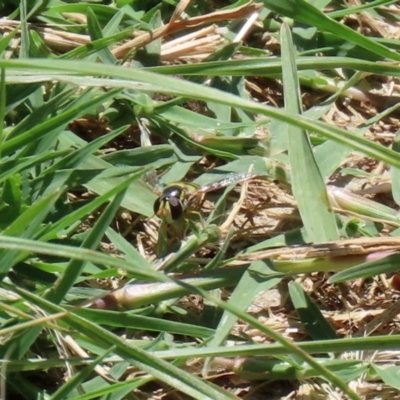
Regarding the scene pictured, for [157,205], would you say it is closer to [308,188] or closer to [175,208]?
[175,208]

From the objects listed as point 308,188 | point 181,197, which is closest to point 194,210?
point 181,197

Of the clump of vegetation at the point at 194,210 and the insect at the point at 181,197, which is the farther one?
the insect at the point at 181,197

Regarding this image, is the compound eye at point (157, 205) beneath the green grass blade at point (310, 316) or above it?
above

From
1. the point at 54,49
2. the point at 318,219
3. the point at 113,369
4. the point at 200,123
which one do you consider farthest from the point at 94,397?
the point at 54,49

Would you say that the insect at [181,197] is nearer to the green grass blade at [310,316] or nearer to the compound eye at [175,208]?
the compound eye at [175,208]

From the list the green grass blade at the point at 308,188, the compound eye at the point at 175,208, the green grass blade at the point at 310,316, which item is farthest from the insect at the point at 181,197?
the green grass blade at the point at 310,316

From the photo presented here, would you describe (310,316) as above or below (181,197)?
below

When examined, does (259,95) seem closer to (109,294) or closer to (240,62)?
A: (240,62)

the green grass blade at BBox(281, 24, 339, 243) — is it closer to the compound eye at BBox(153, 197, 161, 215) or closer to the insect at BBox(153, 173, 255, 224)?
the insect at BBox(153, 173, 255, 224)

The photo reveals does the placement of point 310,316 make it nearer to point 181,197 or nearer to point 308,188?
point 308,188
